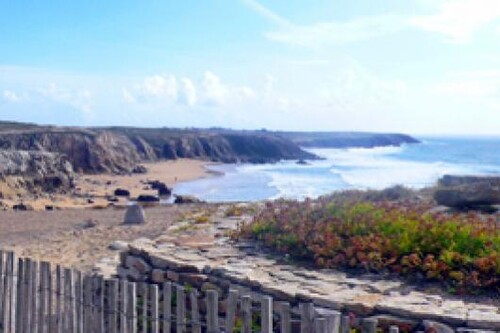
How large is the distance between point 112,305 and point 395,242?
300 cm

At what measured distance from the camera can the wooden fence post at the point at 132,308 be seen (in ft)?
16.3

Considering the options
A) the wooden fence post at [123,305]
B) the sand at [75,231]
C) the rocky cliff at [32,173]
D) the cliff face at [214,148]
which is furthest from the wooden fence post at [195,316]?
the cliff face at [214,148]

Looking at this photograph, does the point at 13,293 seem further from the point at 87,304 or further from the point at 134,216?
the point at 134,216

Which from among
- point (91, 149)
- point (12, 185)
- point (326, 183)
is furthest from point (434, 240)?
point (91, 149)

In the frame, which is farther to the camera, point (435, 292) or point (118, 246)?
point (118, 246)

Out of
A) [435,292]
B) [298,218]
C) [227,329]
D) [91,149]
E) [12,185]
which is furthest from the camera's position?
[91,149]

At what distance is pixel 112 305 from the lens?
5168 mm

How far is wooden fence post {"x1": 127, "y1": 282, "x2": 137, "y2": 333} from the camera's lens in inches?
196

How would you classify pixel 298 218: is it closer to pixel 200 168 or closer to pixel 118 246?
pixel 118 246

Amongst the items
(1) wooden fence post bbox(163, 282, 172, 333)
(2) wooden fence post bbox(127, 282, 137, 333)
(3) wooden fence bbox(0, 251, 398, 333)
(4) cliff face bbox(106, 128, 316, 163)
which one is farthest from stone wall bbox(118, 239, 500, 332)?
(4) cliff face bbox(106, 128, 316, 163)

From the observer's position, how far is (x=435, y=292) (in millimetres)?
5652

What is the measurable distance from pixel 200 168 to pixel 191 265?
51.0 m

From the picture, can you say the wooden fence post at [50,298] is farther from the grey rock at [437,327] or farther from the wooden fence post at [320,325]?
the grey rock at [437,327]

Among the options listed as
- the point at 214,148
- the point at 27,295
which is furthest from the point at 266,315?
the point at 214,148
